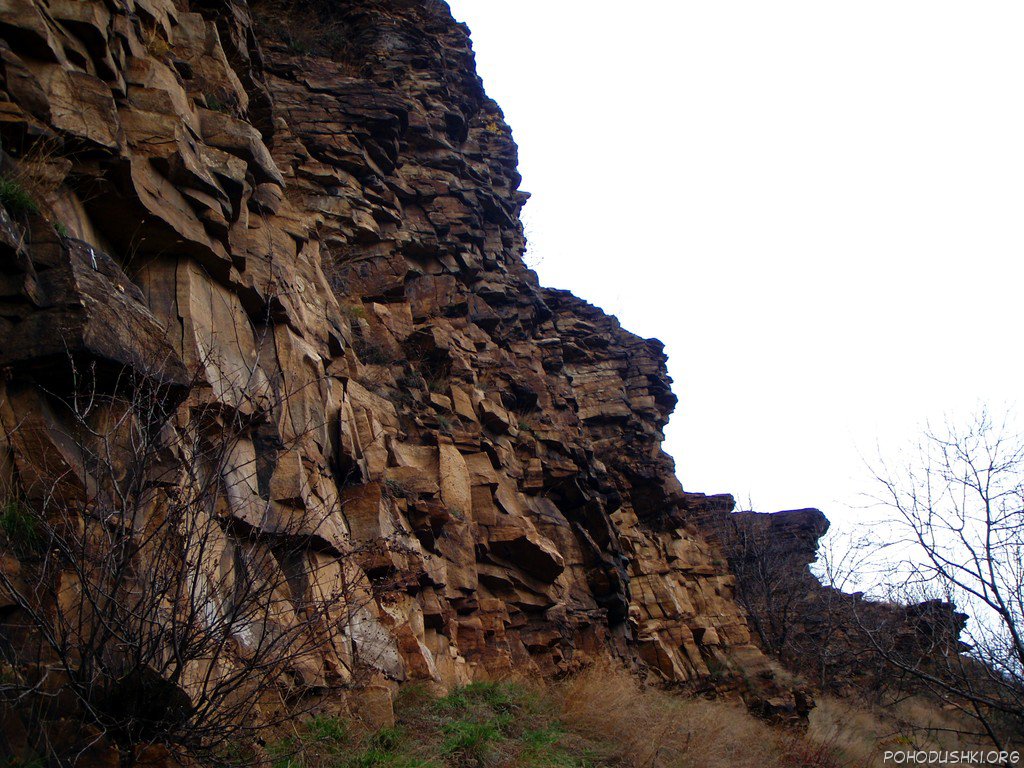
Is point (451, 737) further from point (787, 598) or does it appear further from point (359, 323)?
point (787, 598)

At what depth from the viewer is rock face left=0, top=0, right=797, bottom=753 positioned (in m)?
6.04

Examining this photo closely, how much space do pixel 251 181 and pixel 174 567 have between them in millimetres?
6260

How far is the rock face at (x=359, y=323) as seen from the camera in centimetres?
604

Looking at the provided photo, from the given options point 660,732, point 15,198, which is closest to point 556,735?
point 660,732

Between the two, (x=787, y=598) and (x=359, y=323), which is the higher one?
(x=359, y=323)

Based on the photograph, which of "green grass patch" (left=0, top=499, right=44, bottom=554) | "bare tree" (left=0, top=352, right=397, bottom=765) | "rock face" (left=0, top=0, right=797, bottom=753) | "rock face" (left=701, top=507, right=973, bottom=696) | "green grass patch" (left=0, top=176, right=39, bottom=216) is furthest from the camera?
"rock face" (left=701, top=507, right=973, bottom=696)

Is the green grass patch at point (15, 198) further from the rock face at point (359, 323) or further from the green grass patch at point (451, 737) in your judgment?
the green grass patch at point (451, 737)

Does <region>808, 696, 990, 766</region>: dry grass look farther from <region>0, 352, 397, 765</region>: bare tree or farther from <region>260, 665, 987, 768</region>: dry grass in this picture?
<region>0, 352, 397, 765</region>: bare tree

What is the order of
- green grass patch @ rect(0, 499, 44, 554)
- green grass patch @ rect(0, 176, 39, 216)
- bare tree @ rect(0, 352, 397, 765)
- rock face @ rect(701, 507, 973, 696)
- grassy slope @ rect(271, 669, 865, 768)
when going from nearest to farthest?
1. bare tree @ rect(0, 352, 397, 765)
2. green grass patch @ rect(0, 499, 44, 554)
3. green grass patch @ rect(0, 176, 39, 216)
4. grassy slope @ rect(271, 669, 865, 768)
5. rock face @ rect(701, 507, 973, 696)

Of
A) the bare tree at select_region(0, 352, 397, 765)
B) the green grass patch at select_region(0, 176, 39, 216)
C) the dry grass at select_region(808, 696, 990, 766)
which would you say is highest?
the green grass patch at select_region(0, 176, 39, 216)

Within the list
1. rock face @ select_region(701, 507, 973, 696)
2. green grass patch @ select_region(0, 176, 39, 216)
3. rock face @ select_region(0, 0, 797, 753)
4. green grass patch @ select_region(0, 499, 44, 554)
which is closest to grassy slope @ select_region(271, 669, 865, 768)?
rock face @ select_region(0, 0, 797, 753)

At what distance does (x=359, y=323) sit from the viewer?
12.8 metres

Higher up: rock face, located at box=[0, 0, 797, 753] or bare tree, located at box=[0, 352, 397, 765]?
rock face, located at box=[0, 0, 797, 753]

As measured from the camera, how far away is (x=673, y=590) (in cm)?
1933
